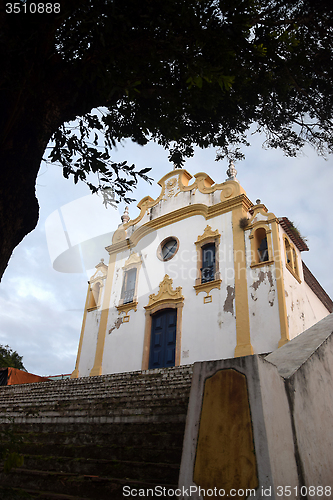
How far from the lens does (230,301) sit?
435 inches

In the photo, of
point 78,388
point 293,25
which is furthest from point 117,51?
point 78,388

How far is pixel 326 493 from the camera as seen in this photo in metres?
3.06

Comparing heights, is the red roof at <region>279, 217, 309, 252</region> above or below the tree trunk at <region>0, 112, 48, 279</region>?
above

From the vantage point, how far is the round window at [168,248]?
13.6m

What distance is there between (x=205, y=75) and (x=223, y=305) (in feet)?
27.9

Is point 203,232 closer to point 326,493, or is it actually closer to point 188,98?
point 188,98

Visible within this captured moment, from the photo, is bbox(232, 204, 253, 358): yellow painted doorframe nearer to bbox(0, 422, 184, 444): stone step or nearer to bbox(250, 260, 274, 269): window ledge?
bbox(250, 260, 274, 269): window ledge

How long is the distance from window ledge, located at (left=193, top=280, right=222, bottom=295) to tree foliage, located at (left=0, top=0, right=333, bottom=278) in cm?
670

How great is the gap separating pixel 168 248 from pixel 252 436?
11577 mm

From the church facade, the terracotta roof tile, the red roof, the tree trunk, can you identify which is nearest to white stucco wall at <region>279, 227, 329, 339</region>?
the church facade

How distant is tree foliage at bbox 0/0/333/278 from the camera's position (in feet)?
10.9

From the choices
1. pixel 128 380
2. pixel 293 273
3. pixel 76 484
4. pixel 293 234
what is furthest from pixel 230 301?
pixel 76 484

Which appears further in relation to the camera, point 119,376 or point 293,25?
point 119,376

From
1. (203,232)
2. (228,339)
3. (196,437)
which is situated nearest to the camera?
(196,437)
